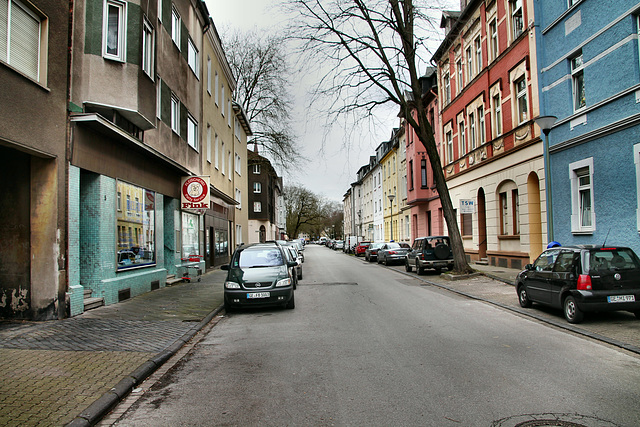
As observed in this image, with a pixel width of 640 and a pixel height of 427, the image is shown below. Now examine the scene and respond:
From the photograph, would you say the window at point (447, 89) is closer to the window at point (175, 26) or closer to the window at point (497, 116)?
the window at point (497, 116)

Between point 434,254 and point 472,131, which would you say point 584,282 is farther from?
point 472,131

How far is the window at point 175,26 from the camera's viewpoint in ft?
52.5

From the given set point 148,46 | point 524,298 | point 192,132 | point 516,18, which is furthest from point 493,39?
point 148,46

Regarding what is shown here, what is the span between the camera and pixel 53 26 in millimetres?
8891

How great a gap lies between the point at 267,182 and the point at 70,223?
2285 inches

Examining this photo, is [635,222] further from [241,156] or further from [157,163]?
[241,156]

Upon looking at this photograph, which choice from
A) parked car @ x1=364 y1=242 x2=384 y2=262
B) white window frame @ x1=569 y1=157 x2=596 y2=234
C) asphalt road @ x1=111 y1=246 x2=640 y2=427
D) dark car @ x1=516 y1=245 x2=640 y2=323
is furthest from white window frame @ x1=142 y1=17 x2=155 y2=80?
parked car @ x1=364 y1=242 x2=384 y2=262

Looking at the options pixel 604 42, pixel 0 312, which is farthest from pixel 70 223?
pixel 604 42

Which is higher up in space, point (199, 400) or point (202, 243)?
point (202, 243)

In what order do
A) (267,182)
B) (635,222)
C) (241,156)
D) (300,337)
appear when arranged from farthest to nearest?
(267,182) < (241,156) < (635,222) < (300,337)

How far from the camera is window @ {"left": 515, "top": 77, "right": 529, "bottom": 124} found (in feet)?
60.4

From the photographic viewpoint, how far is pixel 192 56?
19328 millimetres

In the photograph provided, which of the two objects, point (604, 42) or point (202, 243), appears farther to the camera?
point (202, 243)

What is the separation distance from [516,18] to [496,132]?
4912 millimetres
